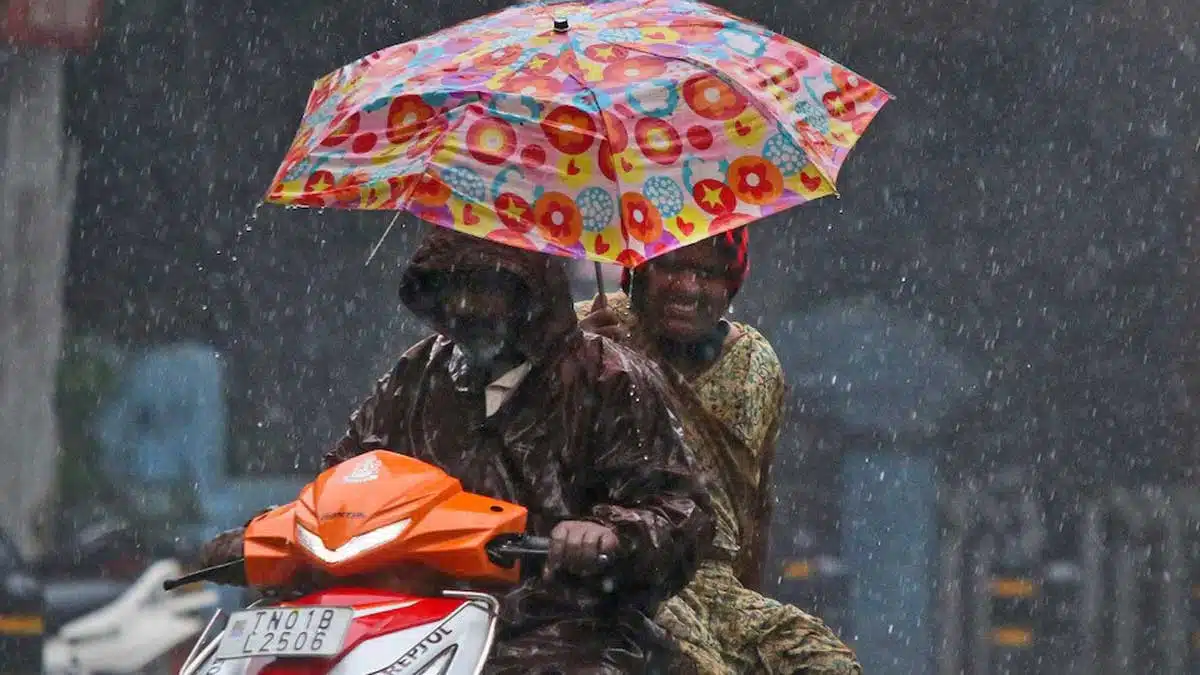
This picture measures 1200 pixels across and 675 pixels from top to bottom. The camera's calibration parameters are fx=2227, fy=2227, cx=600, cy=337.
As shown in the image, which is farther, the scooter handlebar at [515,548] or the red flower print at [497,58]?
the red flower print at [497,58]

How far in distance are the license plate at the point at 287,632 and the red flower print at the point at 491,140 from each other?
1.11m

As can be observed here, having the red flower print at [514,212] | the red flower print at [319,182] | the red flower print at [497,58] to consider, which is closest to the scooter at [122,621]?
the red flower print at [319,182]

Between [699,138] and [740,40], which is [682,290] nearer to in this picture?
[740,40]

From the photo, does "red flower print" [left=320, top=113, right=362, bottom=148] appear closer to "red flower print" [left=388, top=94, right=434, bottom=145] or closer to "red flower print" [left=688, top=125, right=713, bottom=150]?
"red flower print" [left=388, top=94, right=434, bottom=145]

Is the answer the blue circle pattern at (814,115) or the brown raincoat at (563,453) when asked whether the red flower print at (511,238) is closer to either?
the brown raincoat at (563,453)

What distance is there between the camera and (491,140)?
14.3ft

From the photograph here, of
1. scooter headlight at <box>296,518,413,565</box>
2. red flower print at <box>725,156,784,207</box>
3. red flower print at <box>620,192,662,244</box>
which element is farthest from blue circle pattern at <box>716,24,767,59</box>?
scooter headlight at <box>296,518,413,565</box>

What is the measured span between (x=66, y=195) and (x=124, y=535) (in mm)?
2102

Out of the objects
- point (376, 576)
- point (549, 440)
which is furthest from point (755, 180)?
point (376, 576)

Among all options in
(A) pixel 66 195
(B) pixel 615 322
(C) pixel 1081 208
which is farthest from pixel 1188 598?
(B) pixel 615 322

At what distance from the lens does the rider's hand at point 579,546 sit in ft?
12.7

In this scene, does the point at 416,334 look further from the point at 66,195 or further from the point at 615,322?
the point at 615,322

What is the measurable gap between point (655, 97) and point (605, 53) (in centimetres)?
17

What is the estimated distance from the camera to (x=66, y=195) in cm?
1338
